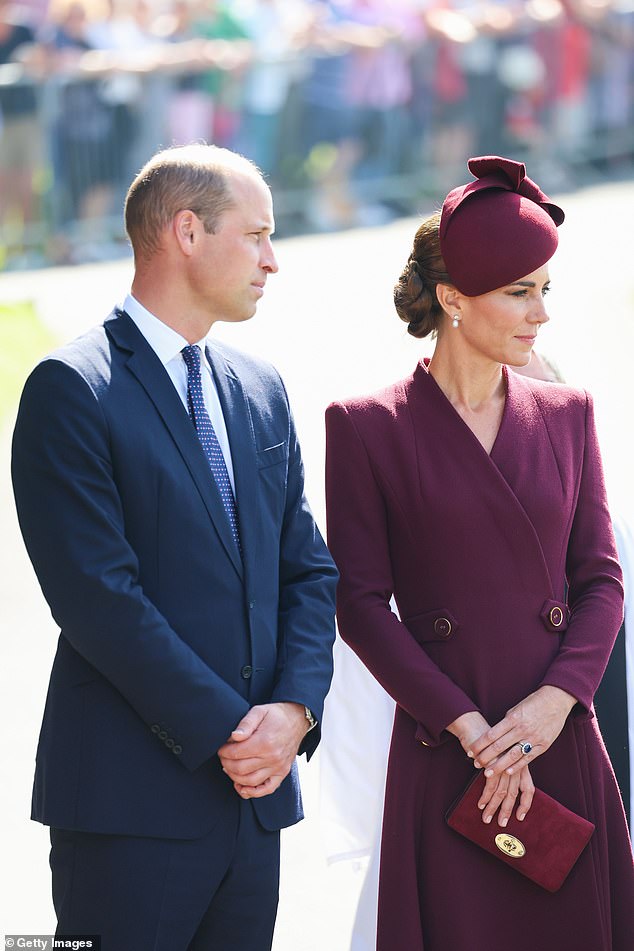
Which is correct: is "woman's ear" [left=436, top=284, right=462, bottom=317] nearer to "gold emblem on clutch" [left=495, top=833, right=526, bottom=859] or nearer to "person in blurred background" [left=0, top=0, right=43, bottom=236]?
"gold emblem on clutch" [left=495, top=833, right=526, bottom=859]

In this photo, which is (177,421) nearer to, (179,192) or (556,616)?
(179,192)

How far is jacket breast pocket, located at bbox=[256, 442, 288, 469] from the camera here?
10.5ft

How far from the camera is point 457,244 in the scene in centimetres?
333

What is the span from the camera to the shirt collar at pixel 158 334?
311cm

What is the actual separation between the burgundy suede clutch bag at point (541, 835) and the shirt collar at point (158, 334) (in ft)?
3.87

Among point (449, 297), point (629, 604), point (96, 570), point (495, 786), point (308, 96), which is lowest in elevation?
point (495, 786)

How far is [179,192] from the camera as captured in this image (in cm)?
308

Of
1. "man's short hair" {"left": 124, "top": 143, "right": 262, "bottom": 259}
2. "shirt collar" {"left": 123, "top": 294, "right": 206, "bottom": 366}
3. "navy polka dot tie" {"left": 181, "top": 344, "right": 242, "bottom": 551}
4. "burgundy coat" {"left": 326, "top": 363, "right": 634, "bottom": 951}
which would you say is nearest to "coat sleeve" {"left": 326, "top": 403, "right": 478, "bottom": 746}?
"burgundy coat" {"left": 326, "top": 363, "right": 634, "bottom": 951}

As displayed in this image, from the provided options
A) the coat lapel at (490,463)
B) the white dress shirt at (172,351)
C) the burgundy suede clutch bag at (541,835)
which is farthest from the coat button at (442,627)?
the white dress shirt at (172,351)

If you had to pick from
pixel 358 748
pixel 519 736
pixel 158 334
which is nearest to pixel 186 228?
pixel 158 334

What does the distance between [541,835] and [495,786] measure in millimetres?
159

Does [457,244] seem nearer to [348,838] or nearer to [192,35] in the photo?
[348,838]

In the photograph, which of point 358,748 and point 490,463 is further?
point 358,748

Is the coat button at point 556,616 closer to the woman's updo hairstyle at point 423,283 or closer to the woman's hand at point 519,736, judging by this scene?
the woman's hand at point 519,736
